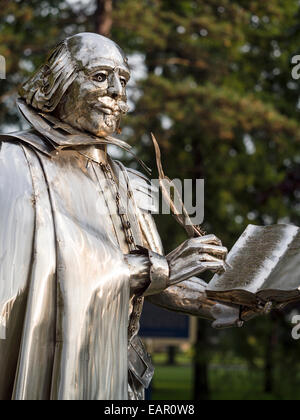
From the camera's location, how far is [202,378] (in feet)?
54.7

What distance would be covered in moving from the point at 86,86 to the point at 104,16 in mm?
9068

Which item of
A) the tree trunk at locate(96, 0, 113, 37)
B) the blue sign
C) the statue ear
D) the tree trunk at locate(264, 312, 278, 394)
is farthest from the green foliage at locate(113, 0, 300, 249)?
the statue ear

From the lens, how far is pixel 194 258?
3.02m

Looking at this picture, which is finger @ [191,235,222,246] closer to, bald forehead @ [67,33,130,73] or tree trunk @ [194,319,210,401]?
bald forehead @ [67,33,130,73]

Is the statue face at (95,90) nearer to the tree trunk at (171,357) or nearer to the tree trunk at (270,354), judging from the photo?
the tree trunk at (270,354)

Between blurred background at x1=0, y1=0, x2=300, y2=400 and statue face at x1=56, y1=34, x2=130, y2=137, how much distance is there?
8.35 m

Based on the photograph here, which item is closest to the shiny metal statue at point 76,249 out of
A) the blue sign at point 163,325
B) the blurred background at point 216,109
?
the blue sign at point 163,325

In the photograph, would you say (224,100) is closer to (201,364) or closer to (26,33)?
(26,33)

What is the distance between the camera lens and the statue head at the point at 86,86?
10.6ft

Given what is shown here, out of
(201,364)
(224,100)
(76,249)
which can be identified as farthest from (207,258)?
(201,364)

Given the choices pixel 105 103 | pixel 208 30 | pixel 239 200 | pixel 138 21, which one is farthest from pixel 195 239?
pixel 239 200

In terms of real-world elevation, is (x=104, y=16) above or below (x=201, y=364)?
above
